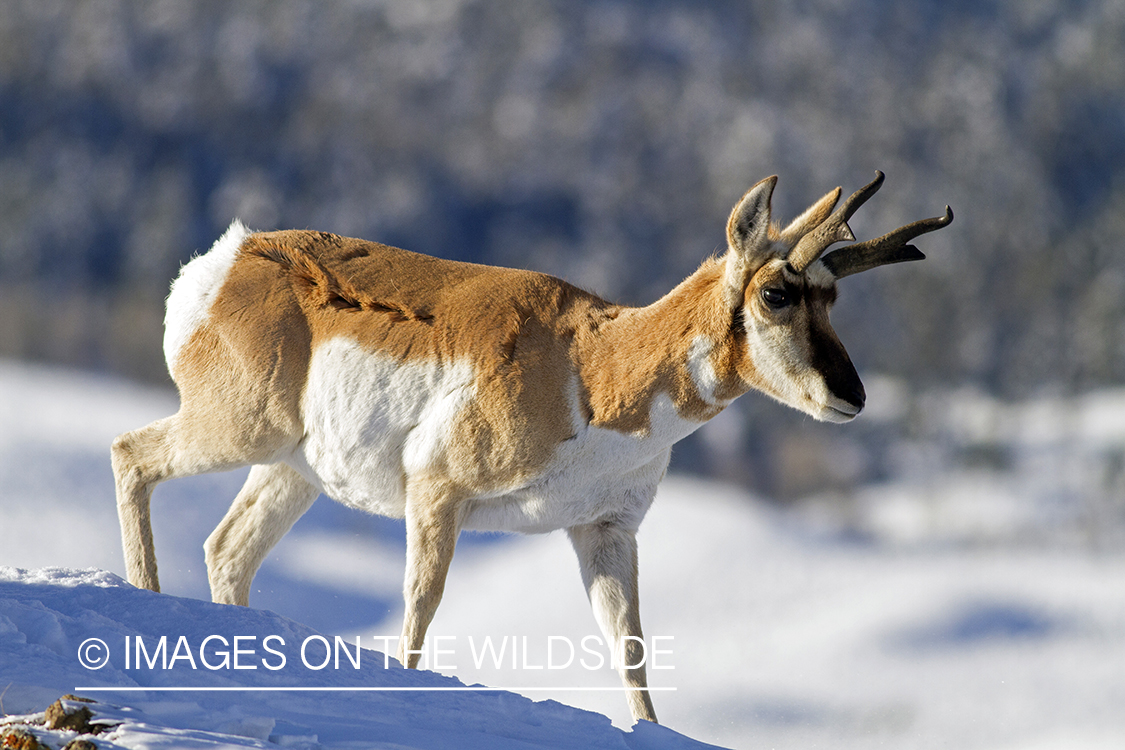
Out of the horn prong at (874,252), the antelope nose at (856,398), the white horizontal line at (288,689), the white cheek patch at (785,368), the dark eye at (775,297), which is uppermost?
the horn prong at (874,252)

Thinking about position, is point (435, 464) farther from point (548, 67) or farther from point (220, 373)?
point (548, 67)

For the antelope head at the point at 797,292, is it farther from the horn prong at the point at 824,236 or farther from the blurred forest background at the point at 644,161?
the blurred forest background at the point at 644,161

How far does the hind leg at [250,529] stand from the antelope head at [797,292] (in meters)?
3.48

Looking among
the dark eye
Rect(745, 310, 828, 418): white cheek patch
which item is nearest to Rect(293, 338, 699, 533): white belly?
Rect(745, 310, 828, 418): white cheek patch

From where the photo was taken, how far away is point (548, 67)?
149 metres

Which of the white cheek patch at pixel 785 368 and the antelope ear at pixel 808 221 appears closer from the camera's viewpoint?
the white cheek patch at pixel 785 368

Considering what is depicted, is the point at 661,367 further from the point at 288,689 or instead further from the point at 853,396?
the point at 288,689

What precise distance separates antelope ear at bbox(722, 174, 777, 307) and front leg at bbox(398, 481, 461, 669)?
6.72 feet

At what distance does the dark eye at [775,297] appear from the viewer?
20.6 ft

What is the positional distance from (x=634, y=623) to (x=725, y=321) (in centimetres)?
199

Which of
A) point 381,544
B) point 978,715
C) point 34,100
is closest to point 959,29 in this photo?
point 34,100

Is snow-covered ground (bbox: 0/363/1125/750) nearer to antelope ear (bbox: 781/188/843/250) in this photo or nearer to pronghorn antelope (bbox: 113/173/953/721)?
pronghorn antelope (bbox: 113/173/953/721)

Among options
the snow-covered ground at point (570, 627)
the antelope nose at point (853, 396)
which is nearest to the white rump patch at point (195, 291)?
the snow-covered ground at point (570, 627)

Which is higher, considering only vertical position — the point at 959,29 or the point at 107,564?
the point at 959,29
